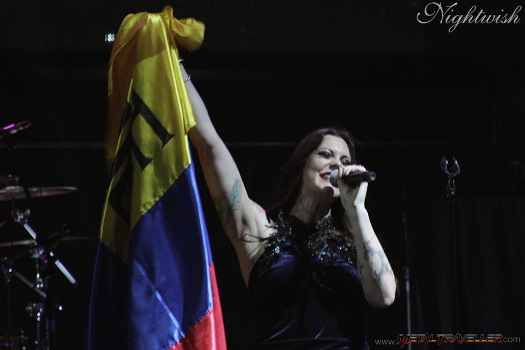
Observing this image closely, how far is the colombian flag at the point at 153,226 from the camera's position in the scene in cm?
202

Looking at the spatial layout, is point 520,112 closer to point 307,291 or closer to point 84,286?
point 84,286

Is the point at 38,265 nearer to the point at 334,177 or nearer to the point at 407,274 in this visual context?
the point at 407,274

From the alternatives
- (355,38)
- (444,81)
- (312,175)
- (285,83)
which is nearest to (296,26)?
(355,38)

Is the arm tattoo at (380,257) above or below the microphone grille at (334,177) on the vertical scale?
below

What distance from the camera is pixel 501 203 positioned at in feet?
15.8

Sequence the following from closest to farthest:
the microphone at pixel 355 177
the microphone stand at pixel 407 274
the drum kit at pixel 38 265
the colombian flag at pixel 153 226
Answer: the colombian flag at pixel 153 226 → the microphone at pixel 355 177 → the drum kit at pixel 38 265 → the microphone stand at pixel 407 274

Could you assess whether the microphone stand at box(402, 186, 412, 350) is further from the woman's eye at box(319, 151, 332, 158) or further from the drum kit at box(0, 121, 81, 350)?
the woman's eye at box(319, 151, 332, 158)

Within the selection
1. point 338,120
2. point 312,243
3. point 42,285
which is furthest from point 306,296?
point 338,120

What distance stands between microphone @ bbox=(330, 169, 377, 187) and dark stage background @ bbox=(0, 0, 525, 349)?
2.10 meters

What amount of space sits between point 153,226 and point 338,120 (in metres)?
3.30

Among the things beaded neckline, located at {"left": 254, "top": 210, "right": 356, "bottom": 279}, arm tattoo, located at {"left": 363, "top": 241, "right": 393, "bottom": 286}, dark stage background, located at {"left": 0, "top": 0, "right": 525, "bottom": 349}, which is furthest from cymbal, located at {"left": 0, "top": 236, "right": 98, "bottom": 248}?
arm tattoo, located at {"left": 363, "top": 241, "right": 393, "bottom": 286}

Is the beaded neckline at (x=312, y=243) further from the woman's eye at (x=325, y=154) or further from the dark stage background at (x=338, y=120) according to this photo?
the dark stage background at (x=338, y=120)

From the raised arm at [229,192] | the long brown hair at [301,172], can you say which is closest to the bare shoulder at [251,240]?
the raised arm at [229,192]

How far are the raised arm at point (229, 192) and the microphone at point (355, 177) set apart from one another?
251 mm
